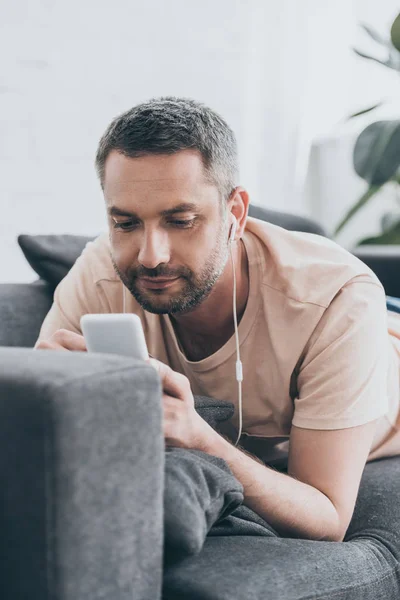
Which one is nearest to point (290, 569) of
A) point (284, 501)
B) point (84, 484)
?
point (284, 501)

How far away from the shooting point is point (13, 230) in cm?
A: 224

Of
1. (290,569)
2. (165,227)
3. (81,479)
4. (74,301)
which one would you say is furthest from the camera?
(74,301)

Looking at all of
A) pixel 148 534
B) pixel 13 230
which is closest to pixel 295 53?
pixel 13 230

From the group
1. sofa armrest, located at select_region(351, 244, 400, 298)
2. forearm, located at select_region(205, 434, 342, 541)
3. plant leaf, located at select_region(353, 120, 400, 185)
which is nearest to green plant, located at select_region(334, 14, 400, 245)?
plant leaf, located at select_region(353, 120, 400, 185)

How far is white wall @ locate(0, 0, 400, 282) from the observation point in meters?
2.24

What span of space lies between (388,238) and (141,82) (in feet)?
3.13

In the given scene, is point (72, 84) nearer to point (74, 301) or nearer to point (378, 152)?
point (378, 152)

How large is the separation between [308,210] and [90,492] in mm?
2622

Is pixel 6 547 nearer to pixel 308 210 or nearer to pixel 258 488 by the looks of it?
pixel 258 488

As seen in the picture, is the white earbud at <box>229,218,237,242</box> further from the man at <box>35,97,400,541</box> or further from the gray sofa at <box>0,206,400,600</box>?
the gray sofa at <box>0,206,400,600</box>

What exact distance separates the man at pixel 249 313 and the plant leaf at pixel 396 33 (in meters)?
1.19

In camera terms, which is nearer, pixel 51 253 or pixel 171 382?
pixel 171 382

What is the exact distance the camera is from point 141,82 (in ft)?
8.31

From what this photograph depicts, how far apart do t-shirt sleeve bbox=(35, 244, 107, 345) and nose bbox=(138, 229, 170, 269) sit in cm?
26
